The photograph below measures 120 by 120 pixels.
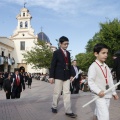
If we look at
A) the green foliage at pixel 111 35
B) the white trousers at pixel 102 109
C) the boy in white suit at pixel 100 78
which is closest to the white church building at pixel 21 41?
the green foliage at pixel 111 35

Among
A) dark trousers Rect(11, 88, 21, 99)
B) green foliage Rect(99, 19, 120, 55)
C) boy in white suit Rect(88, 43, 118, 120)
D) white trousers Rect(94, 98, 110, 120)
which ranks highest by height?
green foliage Rect(99, 19, 120, 55)

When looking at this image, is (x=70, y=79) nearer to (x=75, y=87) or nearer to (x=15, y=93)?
(x=15, y=93)

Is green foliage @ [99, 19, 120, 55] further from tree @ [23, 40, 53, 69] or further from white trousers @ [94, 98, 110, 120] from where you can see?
white trousers @ [94, 98, 110, 120]

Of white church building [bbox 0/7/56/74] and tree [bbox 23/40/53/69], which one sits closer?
tree [bbox 23/40/53/69]

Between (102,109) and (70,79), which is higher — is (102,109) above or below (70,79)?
below

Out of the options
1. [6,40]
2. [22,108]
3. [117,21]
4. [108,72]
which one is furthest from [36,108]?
[6,40]

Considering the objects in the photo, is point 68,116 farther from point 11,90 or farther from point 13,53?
point 13,53

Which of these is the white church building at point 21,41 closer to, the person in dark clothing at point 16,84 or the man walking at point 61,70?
the person in dark clothing at point 16,84

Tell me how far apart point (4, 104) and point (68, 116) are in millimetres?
3239

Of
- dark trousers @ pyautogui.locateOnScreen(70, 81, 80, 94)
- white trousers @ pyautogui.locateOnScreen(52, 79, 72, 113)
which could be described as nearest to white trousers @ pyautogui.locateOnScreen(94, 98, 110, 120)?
white trousers @ pyautogui.locateOnScreen(52, 79, 72, 113)

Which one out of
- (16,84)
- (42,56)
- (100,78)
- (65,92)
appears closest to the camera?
(100,78)

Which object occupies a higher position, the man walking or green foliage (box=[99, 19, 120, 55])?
green foliage (box=[99, 19, 120, 55])

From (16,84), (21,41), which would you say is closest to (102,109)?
(16,84)

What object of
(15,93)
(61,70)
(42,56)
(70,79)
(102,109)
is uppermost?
(42,56)
